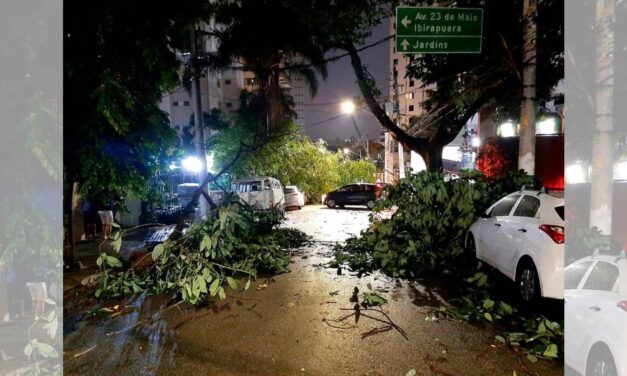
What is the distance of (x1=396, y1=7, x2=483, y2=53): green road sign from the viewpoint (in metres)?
7.83

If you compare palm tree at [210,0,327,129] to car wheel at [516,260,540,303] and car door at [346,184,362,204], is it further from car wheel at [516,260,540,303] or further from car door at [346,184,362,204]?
car wheel at [516,260,540,303]

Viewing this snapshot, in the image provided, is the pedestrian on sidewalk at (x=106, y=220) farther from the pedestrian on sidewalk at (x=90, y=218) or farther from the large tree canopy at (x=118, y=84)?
the large tree canopy at (x=118, y=84)

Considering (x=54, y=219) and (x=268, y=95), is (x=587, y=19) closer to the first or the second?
(x=54, y=219)

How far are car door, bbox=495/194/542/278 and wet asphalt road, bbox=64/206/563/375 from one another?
1.19 meters

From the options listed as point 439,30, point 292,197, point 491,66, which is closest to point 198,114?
point 439,30

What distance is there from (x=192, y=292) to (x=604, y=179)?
7.61m

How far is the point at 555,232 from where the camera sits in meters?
5.18

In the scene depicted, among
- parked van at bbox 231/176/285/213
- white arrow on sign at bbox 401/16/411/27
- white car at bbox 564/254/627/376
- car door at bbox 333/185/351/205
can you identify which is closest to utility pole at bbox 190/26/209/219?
parked van at bbox 231/176/285/213

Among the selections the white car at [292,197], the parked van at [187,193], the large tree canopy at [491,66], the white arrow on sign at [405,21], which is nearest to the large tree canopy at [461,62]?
the large tree canopy at [491,66]

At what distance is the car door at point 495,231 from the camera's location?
6.59 meters

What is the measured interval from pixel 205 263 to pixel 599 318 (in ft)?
18.5

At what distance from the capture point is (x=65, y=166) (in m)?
7.06

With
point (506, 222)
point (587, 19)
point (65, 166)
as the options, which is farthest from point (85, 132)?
point (587, 19)

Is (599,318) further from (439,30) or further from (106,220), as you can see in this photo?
(106,220)
